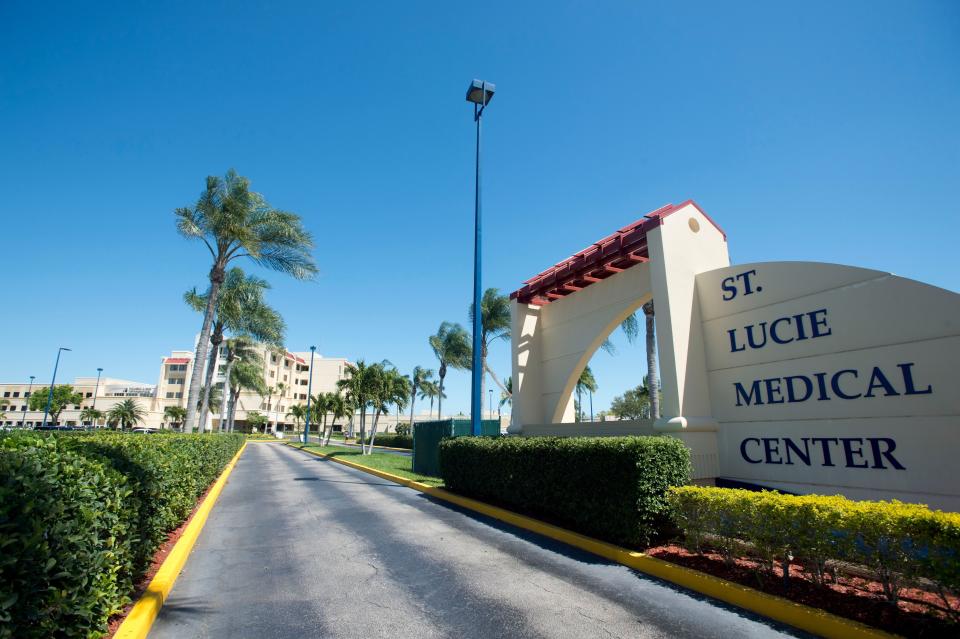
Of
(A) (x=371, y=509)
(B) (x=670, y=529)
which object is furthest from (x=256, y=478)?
(B) (x=670, y=529)

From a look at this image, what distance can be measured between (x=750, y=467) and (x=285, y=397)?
107737mm

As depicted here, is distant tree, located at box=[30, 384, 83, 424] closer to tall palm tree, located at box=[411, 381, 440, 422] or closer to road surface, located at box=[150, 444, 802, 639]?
tall palm tree, located at box=[411, 381, 440, 422]

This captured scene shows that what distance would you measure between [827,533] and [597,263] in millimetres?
8769

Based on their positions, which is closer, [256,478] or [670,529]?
[670,529]

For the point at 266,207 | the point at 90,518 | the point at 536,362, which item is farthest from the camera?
the point at 266,207

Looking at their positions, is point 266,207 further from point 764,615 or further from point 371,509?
point 764,615

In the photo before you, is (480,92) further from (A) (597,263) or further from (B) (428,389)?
(B) (428,389)

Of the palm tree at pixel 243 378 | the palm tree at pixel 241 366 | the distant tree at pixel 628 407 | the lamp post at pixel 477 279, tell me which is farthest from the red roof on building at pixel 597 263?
the distant tree at pixel 628 407

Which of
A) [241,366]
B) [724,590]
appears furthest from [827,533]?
[241,366]

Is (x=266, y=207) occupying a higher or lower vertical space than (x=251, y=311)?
higher

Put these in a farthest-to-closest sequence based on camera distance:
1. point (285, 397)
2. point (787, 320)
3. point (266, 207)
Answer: point (285, 397)
point (266, 207)
point (787, 320)

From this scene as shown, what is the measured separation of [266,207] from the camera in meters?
20.0

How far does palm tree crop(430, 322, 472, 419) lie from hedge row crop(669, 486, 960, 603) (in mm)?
38716

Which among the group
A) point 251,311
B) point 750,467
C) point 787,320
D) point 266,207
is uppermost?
point 266,207
